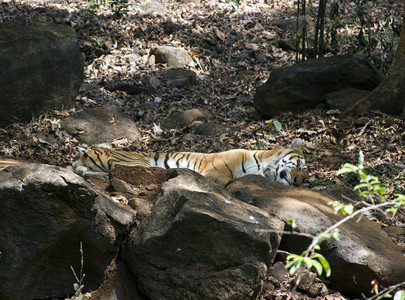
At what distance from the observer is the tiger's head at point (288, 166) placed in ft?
19.9

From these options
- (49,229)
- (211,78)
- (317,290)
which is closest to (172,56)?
(211,78)

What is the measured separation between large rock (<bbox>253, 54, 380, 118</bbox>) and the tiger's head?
1.42 metres

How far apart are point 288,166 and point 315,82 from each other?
7.02 ft

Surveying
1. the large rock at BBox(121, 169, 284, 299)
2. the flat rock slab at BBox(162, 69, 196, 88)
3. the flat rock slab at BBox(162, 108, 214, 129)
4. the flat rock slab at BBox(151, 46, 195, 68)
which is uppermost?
the large rock at BBox(121, 169, 284, 299)

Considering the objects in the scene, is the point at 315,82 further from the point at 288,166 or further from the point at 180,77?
the point at 180,77

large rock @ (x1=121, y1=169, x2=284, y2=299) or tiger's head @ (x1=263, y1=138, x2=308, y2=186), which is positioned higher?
large rock @ (x1=121, y1=169, x2=284, y2=299)

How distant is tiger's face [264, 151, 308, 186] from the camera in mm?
6070

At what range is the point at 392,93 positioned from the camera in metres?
6.68

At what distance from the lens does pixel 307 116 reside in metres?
7.42

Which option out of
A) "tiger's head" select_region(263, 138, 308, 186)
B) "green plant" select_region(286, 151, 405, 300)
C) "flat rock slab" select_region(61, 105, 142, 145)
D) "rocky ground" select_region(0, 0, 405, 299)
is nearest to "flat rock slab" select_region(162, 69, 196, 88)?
"rocky ground" select_region(0, 0, 405, 299)

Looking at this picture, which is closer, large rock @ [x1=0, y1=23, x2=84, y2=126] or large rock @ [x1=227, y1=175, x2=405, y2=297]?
large rock @ [x1=227, y1=175, x2=405, y2=297]

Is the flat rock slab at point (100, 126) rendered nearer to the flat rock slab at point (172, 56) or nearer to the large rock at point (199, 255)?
the flat rock slab at point (172, 56)

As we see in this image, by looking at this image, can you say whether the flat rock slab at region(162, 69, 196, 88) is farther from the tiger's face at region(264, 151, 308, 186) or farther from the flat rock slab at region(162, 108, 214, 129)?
the tiger's face at region(264, 151, 308, 186)

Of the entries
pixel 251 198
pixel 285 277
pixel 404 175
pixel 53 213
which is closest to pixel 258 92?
pixel 404 175
